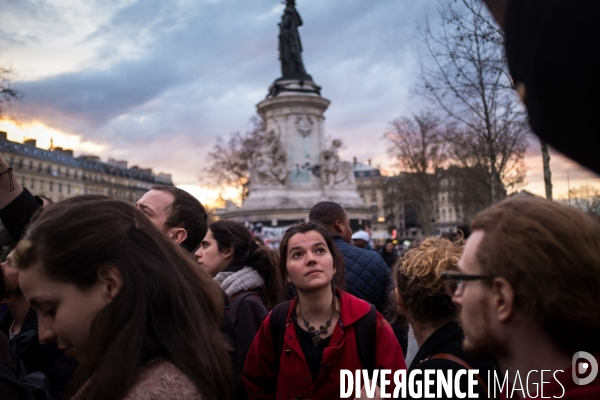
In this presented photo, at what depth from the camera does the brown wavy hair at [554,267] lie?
4.85 ft

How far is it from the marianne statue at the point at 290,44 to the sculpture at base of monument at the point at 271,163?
13.2 ft

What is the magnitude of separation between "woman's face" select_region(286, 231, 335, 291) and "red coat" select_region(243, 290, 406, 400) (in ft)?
0.60

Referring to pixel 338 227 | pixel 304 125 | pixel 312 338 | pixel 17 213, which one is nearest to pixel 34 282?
pixel 17 213

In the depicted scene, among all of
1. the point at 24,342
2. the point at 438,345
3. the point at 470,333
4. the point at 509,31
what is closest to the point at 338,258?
the point at 438,345

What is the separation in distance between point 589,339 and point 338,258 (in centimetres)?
259

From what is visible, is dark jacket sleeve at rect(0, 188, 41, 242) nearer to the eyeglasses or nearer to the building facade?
the eyeglasses

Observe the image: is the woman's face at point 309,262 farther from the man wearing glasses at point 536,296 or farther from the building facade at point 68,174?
the building facade at point 68,174

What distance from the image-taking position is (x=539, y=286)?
1495mm

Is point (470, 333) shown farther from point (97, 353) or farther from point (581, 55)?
point (97, 353)

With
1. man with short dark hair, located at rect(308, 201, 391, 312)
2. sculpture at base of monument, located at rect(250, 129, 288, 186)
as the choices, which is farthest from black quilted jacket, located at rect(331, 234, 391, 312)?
sculpture at base of monument, located at rect(250, 129, 288, 186)

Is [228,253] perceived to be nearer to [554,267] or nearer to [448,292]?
[448,292]

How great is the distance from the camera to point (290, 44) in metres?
31.6

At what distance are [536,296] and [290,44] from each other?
1239 inches

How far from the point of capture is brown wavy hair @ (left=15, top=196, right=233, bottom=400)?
173 cm
